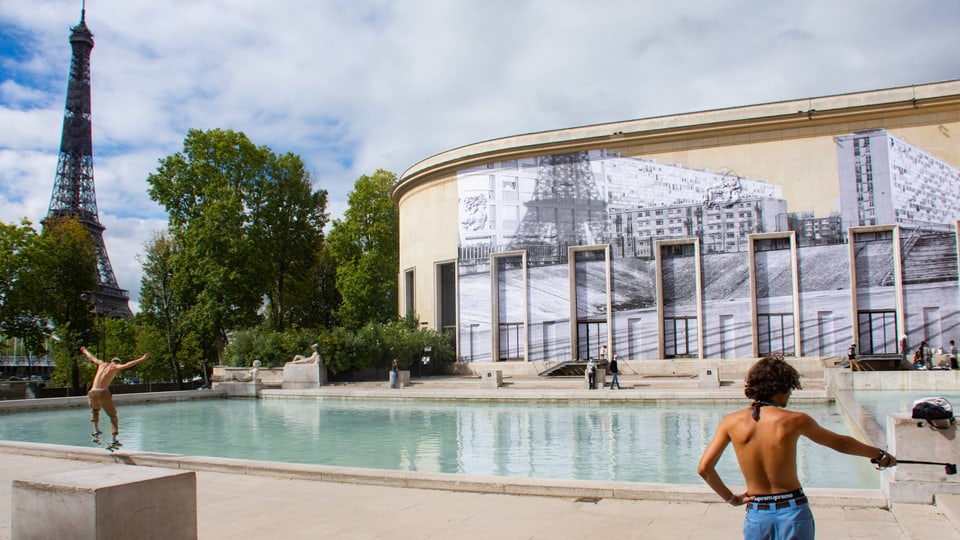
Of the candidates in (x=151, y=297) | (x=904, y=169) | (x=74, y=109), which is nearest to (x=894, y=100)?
(x=904, y=169)

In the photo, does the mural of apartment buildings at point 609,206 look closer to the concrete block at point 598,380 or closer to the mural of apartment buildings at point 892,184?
the mural of apartment buildings at point 892,184

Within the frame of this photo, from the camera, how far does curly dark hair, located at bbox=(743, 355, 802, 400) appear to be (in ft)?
12.3

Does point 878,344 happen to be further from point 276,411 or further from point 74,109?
point 74,109

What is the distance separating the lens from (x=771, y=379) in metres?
3.77

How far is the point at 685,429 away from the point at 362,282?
33759mm

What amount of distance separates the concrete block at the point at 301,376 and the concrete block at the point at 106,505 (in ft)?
92.1

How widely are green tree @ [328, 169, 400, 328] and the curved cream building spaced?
6320mm

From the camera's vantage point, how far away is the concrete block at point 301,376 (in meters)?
32.8

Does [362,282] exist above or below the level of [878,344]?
above

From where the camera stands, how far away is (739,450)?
374 cm

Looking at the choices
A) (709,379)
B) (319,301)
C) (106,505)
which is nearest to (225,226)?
(319,301)

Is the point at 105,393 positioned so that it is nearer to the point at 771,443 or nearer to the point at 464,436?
the point at 464,436

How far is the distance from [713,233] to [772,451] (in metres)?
34.0

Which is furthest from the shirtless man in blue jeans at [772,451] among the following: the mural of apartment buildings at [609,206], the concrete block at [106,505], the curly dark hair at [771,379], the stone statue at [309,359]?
the mural of apartment buildings at [609,206]
